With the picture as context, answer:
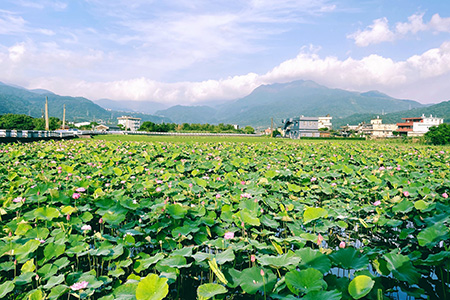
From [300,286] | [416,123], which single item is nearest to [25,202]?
[300,286]

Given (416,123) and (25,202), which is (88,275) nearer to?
(25,202)

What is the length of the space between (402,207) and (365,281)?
2.03m

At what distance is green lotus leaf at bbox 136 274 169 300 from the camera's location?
1.32 metres

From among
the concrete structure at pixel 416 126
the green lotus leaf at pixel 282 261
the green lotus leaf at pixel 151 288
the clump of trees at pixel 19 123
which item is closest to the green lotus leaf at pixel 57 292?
the green lotus leaf at pixel 151 288

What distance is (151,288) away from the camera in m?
1.35

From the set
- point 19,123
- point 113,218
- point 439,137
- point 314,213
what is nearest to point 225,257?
point 314,213

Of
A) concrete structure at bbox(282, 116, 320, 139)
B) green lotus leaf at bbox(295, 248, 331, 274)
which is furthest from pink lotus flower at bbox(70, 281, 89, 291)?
concrete structure at bbox(282, 116, 320, 139)

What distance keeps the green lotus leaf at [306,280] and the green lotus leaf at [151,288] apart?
2.17 ft

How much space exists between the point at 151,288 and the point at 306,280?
0.82m

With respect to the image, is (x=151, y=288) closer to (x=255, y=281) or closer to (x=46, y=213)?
(x=255, y=281)

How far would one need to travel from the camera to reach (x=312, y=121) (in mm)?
53906

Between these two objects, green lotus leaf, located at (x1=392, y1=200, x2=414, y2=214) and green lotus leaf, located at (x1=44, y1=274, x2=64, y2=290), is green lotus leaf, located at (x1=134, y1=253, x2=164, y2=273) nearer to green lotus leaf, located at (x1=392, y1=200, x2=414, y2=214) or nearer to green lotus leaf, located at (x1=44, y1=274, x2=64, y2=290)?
green lotus leaf, located at (x1=44, y1=274, x2=64, y2=290)

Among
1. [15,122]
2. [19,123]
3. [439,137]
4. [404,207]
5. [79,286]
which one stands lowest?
[79,286]

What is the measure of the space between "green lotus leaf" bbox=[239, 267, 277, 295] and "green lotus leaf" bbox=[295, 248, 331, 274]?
248 mm
